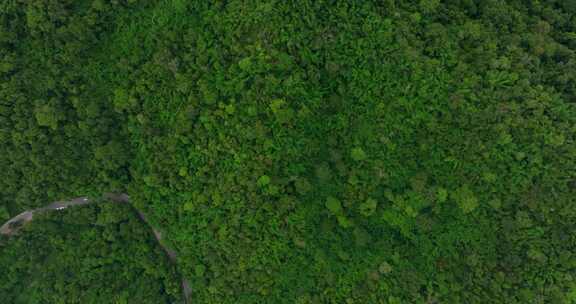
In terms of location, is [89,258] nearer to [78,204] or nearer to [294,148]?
[78,204]

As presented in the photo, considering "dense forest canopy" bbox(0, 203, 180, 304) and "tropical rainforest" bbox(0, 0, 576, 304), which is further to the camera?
"dense forest canopy" bbox(0, 203, 180, 304)

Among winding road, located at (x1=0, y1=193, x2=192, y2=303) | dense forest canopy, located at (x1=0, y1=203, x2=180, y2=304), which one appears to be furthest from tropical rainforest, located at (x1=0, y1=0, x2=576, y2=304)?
winding road, located at (x1=0, y1=193, x2=192, y2=303)

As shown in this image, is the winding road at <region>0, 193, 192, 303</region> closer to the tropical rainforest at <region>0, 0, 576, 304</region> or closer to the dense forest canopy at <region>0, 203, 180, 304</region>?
the dense forest canopy at <region>0, 203, 180, 304</region>

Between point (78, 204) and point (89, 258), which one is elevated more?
point (78, 204)

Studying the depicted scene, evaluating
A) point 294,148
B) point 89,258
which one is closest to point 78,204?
point 89,258

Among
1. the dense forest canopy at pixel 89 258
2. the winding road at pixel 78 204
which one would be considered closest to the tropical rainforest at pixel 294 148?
the dense forest canopy at pixel 89 258

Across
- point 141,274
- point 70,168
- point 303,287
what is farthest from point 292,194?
point 70,168
